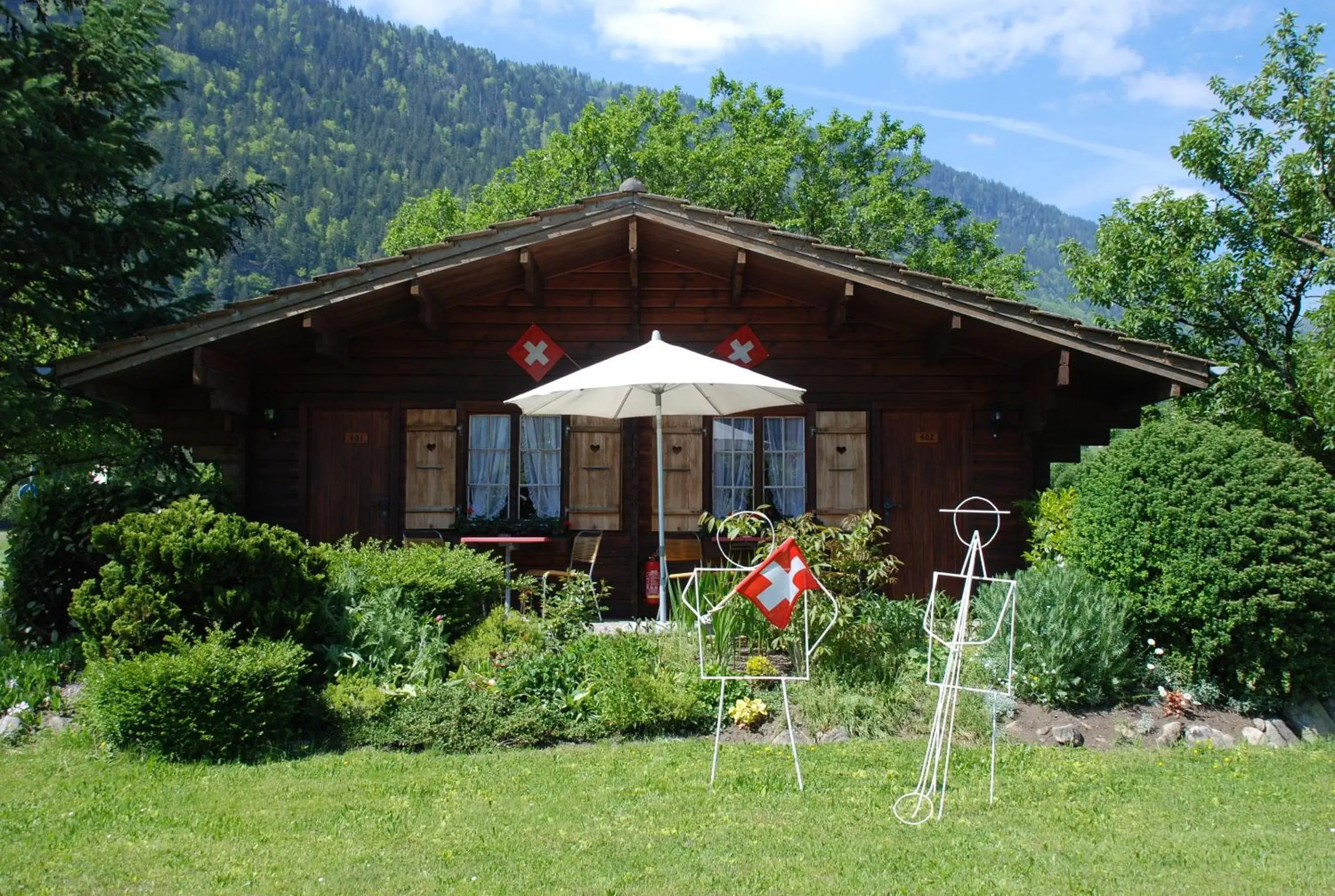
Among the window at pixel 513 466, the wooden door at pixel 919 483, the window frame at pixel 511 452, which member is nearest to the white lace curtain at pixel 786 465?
the wooden door at pixel 919 483

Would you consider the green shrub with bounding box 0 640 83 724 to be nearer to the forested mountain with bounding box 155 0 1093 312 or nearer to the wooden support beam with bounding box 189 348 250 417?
the wooden support beam with bounding box 189 348 250 417

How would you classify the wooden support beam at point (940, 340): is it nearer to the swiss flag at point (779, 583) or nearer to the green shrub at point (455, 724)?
the swiss flag at point (779, 583)

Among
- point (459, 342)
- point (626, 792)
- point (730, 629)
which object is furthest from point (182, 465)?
point (626, 792)

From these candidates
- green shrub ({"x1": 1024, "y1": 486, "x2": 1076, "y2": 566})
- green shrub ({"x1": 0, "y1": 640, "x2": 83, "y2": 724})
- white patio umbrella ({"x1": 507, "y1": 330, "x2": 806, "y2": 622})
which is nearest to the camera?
green shrub ({"x1": 0, "y1": 640, "x2": 83, "y2": 724})

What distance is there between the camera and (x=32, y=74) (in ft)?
30.2

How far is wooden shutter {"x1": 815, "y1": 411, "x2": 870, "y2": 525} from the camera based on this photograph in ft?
33.8

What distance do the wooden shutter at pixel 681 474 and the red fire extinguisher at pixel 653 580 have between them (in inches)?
16.9

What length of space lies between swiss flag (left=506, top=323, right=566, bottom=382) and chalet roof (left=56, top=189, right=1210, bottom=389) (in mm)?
1254

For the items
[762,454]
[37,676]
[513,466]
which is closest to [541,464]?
[513,466]

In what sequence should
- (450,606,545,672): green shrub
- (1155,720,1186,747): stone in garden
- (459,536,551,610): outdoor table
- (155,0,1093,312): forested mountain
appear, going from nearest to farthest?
1. (1155,720,1186,747): stone in garden
2. (450,606,545,672): green shrub
3. (459,536,551,610): outdoor table
4. (155,0,1093,312): forested mountain

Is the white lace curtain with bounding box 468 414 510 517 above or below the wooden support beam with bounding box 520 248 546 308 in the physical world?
below

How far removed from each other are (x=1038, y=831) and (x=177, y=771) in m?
4.42

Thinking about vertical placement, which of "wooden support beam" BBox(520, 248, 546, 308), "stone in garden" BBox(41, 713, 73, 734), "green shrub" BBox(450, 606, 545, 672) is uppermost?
"wooden support beam" BBox(520, 248, 546, 308)

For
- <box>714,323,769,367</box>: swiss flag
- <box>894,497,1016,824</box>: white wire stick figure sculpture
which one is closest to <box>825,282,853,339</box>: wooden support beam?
<box>714,323,769,367</box>: swiss flag
